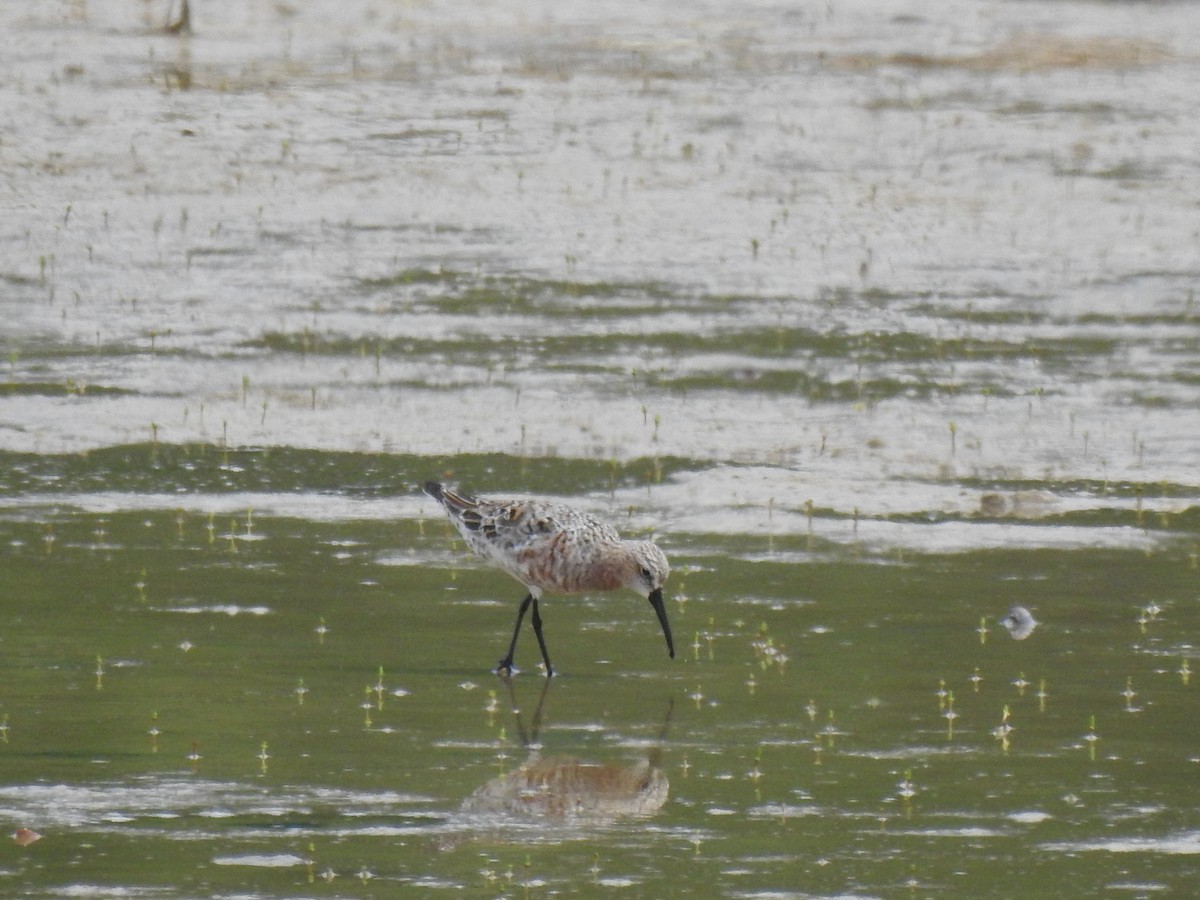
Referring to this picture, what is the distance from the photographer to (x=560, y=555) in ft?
37.4

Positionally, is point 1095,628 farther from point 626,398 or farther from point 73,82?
point 73,82

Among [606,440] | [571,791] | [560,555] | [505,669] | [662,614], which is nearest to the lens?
[571,791]

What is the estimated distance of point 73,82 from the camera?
2525 centimetres

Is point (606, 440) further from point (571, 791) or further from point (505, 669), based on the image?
point (571, 791)

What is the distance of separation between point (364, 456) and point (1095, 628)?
18.4 feet

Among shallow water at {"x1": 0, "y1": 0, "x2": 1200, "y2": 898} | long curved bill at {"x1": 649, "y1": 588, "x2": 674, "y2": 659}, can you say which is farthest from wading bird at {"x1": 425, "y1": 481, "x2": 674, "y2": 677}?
shallow water at {"x1": 0, "y1": 0, "x2": 1200, "y2": 898}

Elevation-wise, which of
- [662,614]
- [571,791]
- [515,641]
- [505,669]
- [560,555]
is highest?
[560,555]

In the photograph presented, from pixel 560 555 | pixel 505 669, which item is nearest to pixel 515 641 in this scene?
pixel 505 669

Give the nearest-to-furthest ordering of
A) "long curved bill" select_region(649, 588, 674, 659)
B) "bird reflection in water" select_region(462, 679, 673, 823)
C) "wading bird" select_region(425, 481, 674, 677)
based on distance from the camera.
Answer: "bird reflection in water" select_region(462, 679, 673, 823), "long curved bill" select_region(649, 588, 674, 659), "wading bird" select_region(425, 481, 674, 677)

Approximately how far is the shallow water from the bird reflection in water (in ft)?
0.10

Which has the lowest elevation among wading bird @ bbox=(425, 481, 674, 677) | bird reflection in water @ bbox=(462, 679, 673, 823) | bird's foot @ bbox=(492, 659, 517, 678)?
bird reflection in water @ bbox=(462, 679, 673, 823)

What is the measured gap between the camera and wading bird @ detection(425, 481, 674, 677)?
11195 mm

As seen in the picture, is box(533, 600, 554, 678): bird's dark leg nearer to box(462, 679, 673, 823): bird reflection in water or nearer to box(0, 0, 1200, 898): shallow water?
box(0, 0, 1200, 898): shallow water

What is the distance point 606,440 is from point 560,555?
4813 millimetres
